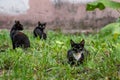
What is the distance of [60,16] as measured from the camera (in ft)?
37.0

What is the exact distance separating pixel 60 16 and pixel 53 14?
0.17 meters

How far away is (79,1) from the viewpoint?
37.1 feet

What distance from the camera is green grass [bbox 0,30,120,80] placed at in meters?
6.46

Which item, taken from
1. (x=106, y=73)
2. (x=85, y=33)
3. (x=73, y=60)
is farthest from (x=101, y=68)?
(x=85, y=33)

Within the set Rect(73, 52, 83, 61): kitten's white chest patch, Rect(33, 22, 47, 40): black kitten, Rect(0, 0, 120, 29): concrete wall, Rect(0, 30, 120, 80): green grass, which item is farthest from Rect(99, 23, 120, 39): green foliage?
Rect(0, 0, 120, 29): concrete wall

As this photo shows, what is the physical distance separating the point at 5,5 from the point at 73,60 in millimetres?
4411

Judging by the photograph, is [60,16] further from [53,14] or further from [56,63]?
[56,63]

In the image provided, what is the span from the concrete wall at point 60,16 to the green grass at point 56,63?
2.33 meters

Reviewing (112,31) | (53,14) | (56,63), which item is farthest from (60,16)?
(112,31)

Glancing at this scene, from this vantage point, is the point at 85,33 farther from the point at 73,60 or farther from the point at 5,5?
the point at 73,60

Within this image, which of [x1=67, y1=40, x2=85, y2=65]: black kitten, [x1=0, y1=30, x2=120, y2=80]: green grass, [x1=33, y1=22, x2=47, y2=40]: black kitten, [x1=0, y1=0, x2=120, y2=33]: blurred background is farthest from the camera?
[x1=0, y1=0, x2=120, y2=33]: blurred background

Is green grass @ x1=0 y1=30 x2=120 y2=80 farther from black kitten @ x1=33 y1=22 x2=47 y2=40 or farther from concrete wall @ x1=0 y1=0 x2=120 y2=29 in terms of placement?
concrete wall @ x1=0 y1=0 x2=120 y2=29

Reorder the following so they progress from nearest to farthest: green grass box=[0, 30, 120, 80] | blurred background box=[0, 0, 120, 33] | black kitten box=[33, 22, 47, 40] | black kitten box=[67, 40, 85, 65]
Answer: green grass box=[0, 30, 120, 80] < black kitten box=[67, 40, 85, 65] < black kitten box=[33, 22, 47, 40] < blurred background box=[0, 0, 120, 33]

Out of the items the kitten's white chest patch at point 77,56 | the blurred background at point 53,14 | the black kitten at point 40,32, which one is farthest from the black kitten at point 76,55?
the blurred background at point 53,14
